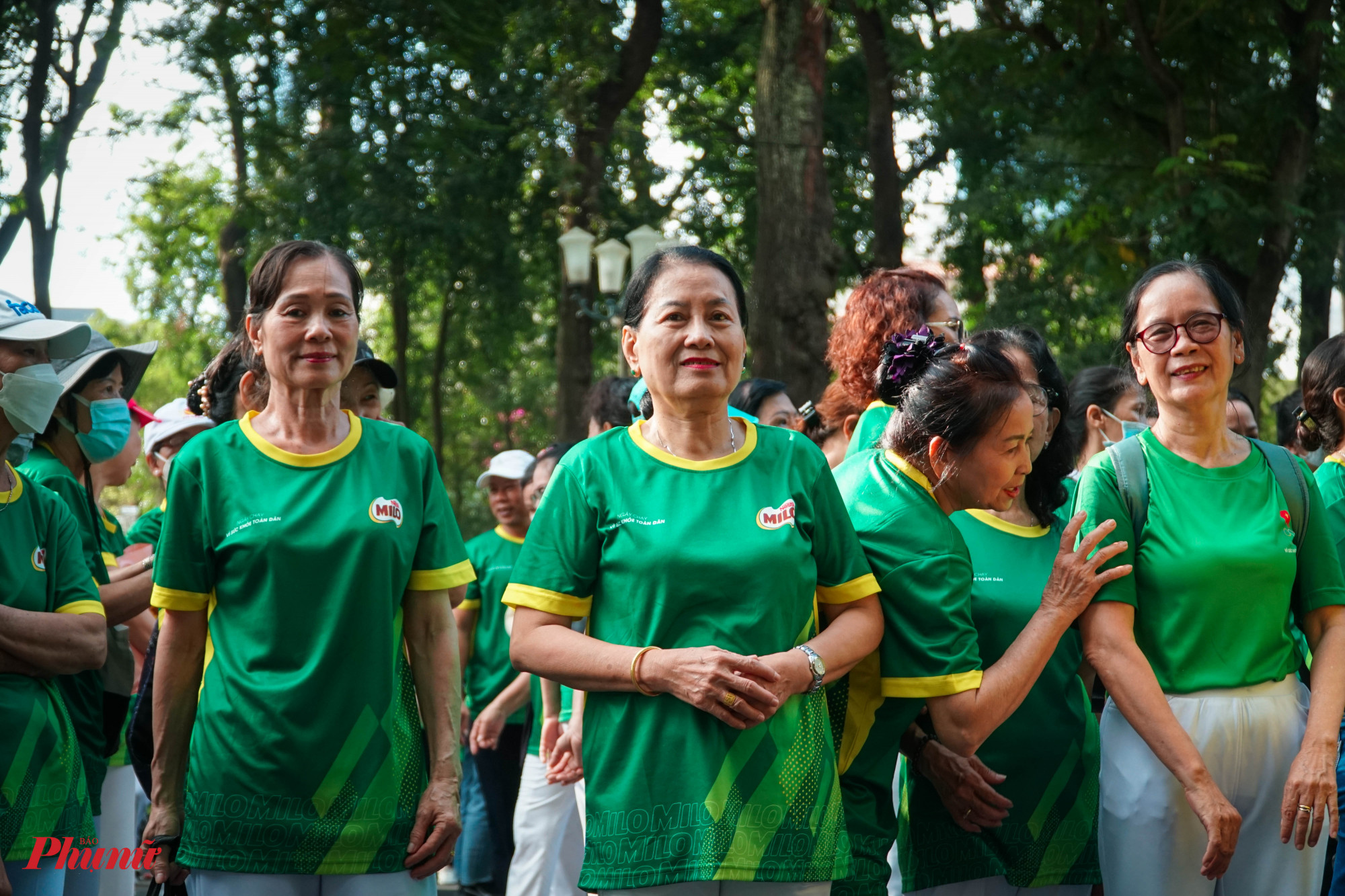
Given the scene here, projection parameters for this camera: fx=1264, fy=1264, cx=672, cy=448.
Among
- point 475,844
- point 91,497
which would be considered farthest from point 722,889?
point 475,844

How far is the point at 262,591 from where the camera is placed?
2916 mm

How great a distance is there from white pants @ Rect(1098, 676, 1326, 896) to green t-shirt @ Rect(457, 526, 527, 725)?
411 centimetres

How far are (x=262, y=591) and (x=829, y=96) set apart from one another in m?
16.7

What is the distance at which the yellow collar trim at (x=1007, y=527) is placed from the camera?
3.51 metres

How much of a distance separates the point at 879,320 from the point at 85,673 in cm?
266

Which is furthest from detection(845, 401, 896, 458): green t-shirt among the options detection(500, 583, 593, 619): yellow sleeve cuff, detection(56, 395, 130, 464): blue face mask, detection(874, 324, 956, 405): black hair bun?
detection(56, 395, 130, 464): blue face mask

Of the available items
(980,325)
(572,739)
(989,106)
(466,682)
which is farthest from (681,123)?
(572,739)

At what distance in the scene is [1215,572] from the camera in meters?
3.24

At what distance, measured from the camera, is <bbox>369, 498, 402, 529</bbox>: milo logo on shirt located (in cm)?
299

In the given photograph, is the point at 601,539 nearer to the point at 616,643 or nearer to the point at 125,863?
the point at 616,643

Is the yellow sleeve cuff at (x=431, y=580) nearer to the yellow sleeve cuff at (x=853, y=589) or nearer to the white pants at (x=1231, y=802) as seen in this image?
the yellow sleeve cuff at (x=853, y=589)

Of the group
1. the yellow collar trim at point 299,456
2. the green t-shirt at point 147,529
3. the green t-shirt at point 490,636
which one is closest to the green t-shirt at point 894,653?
the yellow collar trim at point 299,456

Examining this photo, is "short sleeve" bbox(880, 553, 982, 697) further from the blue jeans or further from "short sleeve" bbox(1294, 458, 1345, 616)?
the blue jeans

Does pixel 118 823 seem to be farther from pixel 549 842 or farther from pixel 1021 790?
pixel 1021 790
